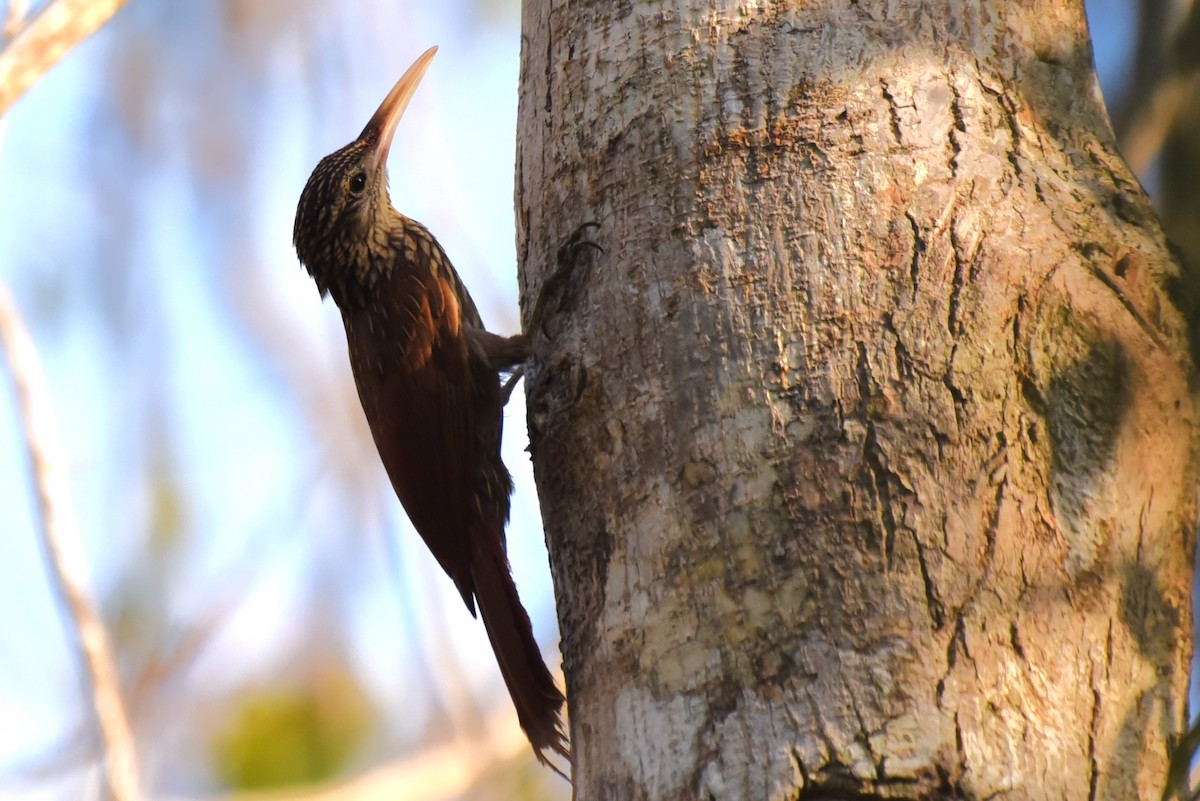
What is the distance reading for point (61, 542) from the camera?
144 inches

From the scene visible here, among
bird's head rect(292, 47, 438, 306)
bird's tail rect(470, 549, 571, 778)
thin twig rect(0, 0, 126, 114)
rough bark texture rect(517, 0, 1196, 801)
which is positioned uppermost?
thin twig rect(0, 0, 126, 114)

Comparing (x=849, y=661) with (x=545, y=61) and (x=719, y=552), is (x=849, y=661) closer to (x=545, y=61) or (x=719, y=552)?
(x=719, y=552)

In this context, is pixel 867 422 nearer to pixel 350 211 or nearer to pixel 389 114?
pixel 350 211

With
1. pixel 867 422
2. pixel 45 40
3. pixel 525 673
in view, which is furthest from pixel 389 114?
pixel 867 422

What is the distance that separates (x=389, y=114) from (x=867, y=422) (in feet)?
7.94

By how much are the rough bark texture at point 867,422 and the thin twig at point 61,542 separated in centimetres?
205

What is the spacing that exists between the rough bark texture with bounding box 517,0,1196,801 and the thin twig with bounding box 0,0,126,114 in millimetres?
1236

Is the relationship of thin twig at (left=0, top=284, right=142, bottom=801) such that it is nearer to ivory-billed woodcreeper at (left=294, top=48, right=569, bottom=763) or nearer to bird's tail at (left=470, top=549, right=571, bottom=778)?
ivory-billed woodcreeper at (left=294, top=48, right=569, bottom=763)

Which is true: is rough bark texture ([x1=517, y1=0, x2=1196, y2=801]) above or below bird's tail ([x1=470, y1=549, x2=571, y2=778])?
above

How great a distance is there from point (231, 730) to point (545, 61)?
13.9 feet

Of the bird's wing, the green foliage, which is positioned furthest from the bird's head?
the green foliage

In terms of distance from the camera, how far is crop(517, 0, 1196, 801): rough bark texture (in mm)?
1630

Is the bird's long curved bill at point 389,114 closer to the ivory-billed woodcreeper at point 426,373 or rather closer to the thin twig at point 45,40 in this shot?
the ivory-billed woodcreeper at point 426,373

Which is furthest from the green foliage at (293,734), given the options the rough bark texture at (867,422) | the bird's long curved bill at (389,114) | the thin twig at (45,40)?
the rough bark texture at (867,422)
